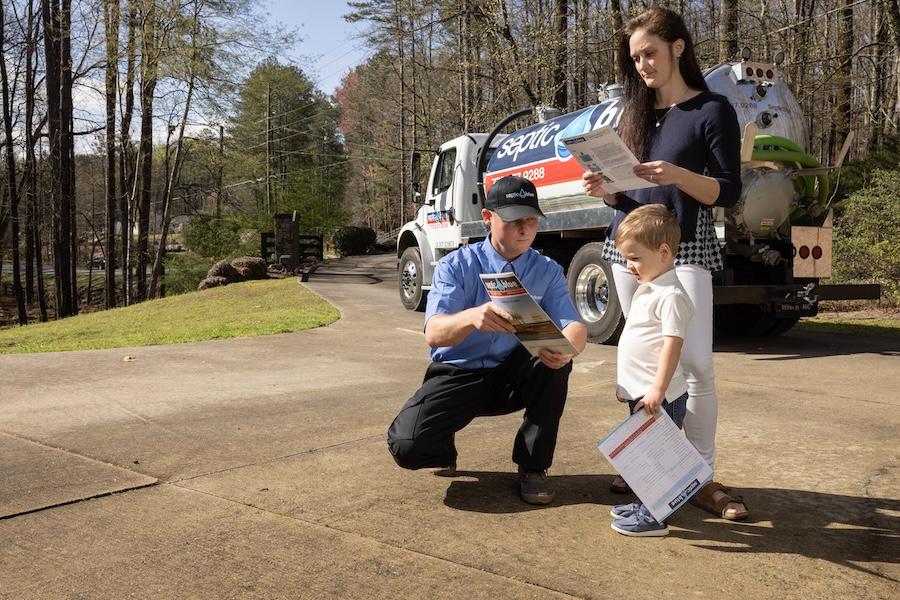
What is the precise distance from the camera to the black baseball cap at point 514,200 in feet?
10.5

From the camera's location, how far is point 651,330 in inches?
113

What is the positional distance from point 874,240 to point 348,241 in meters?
32.0

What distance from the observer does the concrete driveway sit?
8.30 ft

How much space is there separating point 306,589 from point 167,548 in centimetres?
64

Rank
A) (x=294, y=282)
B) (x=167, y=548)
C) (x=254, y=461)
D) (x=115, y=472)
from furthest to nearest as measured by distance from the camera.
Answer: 1. (x=294, y=282)
2. (x=254, y=461)
3. (x=115, y=472)
4. (x=167, y=548)

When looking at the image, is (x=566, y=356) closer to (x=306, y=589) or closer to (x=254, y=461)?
(x=306, y=589)

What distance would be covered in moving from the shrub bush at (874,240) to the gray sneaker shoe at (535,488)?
10209mm

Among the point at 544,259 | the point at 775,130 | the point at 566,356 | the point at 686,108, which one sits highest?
the point at 775,130

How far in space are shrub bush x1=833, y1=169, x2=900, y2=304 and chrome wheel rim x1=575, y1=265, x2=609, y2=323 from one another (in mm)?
Result: 5306

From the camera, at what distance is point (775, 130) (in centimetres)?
796

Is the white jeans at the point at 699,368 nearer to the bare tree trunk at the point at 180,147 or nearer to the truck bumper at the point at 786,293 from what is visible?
the truck bumper at the point at 786,293

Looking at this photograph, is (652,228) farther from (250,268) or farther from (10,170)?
(10,170)

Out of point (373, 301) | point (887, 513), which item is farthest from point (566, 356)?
point (373, 301)

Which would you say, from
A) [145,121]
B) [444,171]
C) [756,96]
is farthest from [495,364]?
[145,121]
